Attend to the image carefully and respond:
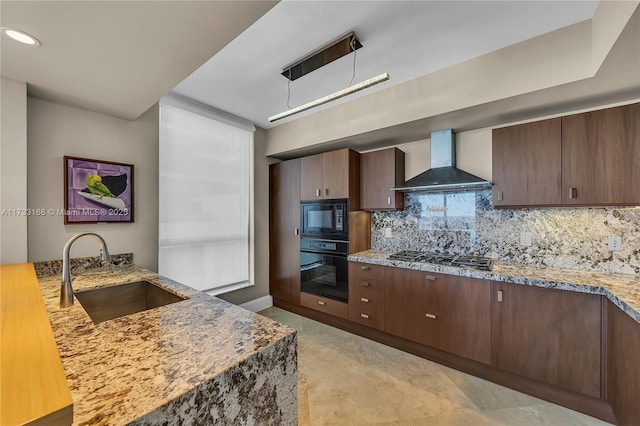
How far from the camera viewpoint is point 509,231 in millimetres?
2496

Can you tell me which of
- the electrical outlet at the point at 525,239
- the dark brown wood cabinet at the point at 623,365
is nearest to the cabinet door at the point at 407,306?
the electrical outlet at the point at 525,239

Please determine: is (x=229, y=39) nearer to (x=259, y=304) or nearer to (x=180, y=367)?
(x=180, y=367)

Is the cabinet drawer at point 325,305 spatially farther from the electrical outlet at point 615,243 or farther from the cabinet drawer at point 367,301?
the electrical outlet at point 615,243

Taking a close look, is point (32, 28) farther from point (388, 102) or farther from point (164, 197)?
point (388, 102)

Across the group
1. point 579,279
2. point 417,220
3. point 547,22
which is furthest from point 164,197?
point 579,279

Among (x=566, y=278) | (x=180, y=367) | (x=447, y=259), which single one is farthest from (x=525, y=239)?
(x=180, y=367)

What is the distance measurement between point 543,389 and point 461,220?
154 cm

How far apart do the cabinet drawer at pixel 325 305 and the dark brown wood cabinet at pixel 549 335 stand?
1483 mm

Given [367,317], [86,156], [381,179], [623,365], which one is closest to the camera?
[623,365]

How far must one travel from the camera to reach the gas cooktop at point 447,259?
2.30 meters

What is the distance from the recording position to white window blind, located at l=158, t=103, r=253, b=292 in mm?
2773

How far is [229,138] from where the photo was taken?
332cm

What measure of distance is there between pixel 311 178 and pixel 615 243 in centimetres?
295

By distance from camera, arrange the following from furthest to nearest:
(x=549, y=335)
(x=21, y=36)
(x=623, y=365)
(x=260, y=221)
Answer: (x=260, y=221)
(x=549, y=335)
(x=623, y=365)
(x=21, y=36)
